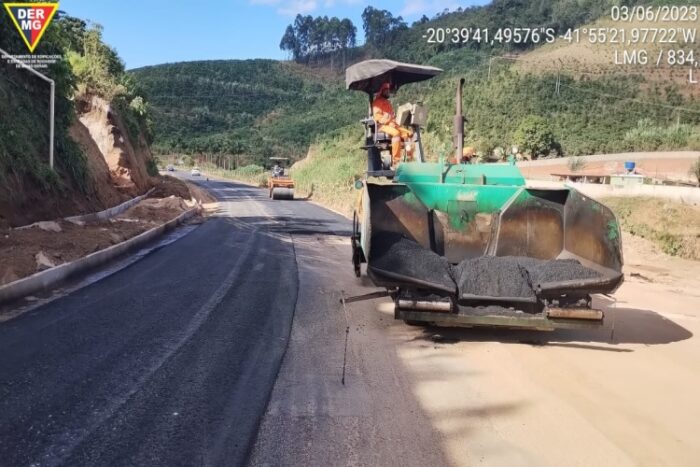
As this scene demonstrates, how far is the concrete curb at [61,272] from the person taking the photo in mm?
6840

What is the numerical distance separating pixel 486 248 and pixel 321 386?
282 cm

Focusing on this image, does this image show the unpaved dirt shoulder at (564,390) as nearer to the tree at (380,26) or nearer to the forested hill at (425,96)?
the forested hill at (425,96)

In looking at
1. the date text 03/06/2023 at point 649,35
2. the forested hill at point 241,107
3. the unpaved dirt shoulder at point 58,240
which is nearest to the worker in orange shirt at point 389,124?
the unpaved dirt shoulder at point 58,240

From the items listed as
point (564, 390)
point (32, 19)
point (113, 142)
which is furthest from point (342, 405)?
point (113, 142)

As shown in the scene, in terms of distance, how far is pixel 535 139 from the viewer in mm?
37156

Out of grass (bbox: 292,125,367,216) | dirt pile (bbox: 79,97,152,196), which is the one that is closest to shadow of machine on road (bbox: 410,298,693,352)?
grass (bbox: 292,125,367,216)

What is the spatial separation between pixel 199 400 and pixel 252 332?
6.03 ft

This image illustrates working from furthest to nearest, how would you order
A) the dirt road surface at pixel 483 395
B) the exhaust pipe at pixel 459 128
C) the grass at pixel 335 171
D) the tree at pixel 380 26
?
the tree at pixel 380 26 < the grass at pixel 335 171 < the exhaust pipe at pixel 459 128 < the dirt road surface at pixel 483 395

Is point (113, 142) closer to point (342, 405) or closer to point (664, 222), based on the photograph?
point (664, 222)

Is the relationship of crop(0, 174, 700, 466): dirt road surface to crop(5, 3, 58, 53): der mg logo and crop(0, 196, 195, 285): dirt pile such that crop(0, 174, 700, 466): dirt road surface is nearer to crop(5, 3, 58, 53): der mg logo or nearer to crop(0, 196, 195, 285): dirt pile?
crop(0, 196, 195, 285): dirt pile

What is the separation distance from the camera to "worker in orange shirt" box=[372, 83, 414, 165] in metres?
8.51

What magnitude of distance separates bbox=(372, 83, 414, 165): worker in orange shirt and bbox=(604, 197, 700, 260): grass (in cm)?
847

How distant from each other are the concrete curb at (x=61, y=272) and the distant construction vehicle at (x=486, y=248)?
433 cm

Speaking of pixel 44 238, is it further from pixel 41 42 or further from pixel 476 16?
pixel 476 16
